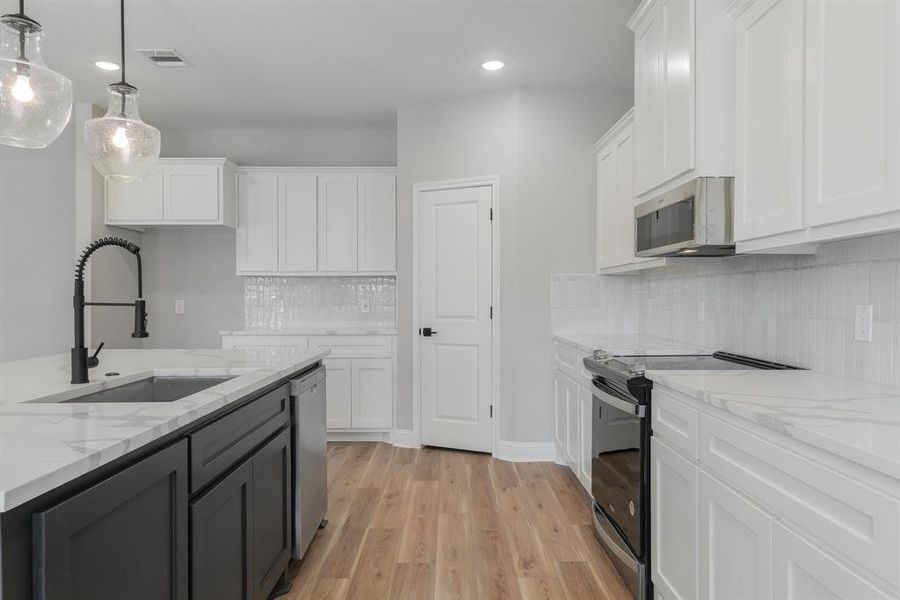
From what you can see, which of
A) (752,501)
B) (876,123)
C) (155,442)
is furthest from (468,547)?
(876,123)

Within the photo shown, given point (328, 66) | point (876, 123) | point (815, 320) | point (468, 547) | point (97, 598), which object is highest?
point (328, 66)

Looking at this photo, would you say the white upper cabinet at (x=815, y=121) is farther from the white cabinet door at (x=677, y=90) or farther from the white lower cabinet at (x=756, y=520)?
the white lower cabinet at (x=756, y=520)

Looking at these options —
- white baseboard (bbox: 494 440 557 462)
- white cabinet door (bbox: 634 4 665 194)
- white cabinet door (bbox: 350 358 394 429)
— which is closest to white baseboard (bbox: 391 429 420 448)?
white cabinet door (bbox: 350 358 394 429)

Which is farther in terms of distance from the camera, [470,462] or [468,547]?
[470,462]

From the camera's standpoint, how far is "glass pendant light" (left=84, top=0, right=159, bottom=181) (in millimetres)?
2328

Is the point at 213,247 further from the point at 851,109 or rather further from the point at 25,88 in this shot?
the point at 851,109

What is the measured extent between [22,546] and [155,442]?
1.35 feet

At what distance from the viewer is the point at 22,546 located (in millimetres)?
838

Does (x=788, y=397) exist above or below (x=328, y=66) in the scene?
below

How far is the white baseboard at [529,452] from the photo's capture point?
3.91 meters

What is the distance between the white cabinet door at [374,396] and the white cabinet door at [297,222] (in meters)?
1.06

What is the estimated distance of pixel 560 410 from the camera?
3668 mm

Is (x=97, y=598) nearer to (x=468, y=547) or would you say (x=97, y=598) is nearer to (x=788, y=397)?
(x=788, y=397)

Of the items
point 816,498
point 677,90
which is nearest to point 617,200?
point 677,90
